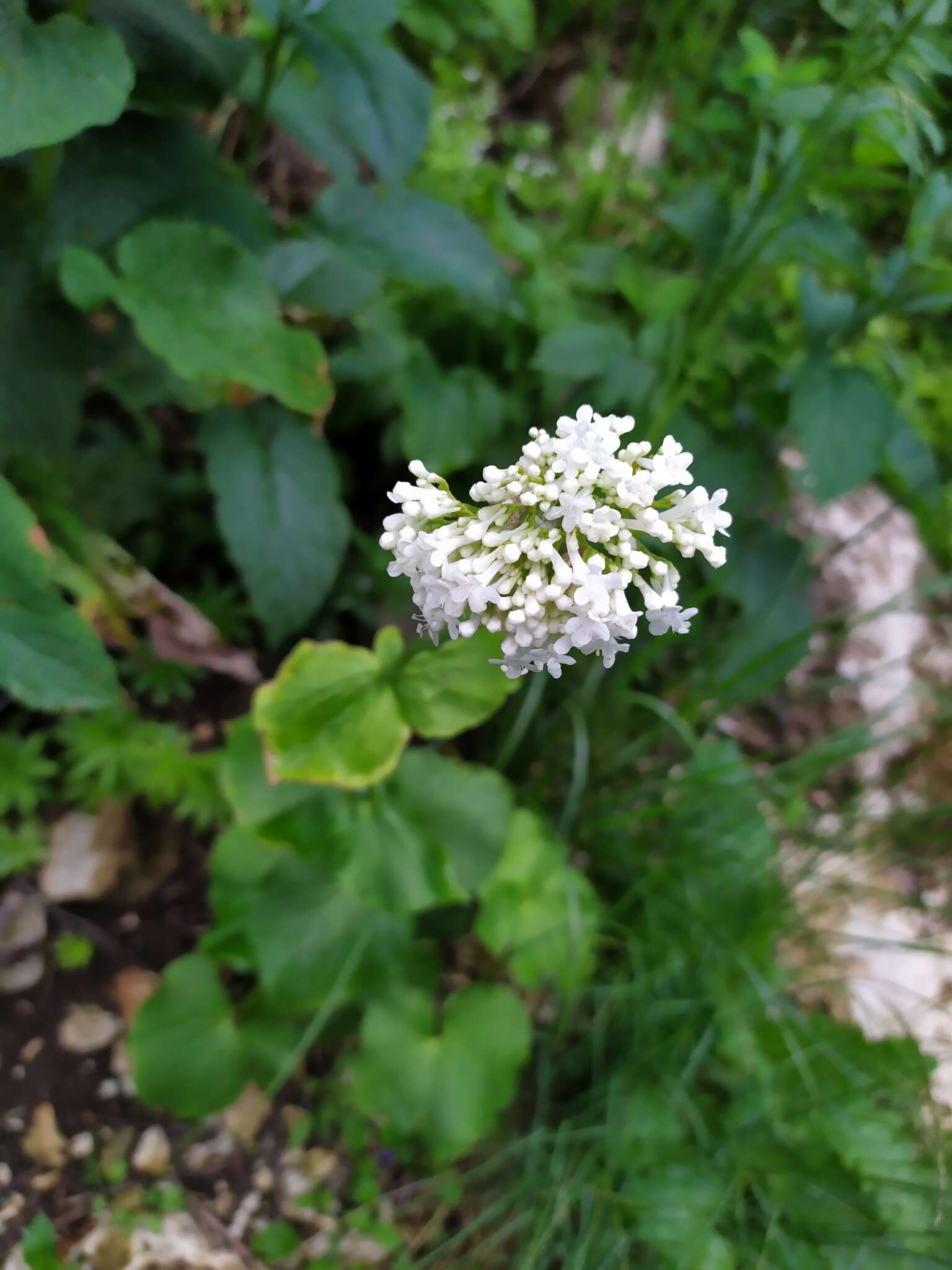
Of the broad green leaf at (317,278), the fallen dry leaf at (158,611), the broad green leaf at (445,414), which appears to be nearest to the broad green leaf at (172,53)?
the broad green leaf at (317,278)

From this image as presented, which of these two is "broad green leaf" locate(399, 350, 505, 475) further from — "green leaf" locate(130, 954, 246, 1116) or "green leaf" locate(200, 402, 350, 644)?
"green leaf" locate(130, 954, 246, 1116)

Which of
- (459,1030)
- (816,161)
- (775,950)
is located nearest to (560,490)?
(816,161)

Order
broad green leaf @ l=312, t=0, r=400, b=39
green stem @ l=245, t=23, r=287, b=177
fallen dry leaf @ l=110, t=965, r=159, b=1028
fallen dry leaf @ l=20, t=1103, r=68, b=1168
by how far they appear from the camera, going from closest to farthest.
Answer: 1. broad green leaf @ l=312, t=0, r=400, b=39
2. green stem @ l=245, t=23, r=287, b=177
3. fallen dry leaf @ l=20, t=1103, r=68, b=1168
4. fallen dry leaf @ l=110, t=965, r=159, b=1028

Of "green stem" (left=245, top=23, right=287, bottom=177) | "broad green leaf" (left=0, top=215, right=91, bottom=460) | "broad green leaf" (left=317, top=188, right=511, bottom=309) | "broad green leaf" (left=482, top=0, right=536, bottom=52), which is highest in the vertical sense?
"broad green leaf" (left=482, top=0, right=536, bottom=52)

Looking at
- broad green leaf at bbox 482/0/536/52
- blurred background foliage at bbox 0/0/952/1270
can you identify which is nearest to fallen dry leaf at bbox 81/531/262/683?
blurred background foliage at bbox 0/0/952/1270

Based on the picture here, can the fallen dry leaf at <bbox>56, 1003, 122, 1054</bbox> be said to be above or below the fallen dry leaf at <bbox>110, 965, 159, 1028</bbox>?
below

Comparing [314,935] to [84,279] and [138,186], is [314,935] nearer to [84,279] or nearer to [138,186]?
[84,279]
